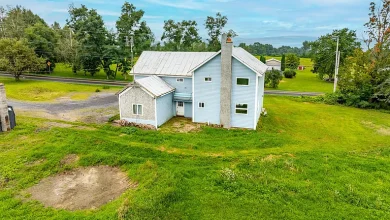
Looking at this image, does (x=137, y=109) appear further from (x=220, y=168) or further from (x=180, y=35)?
(x=180, y=35)

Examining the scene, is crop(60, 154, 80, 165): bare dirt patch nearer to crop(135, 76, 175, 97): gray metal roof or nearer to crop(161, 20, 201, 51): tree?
crop(135, 76, 175, 97): gray metal roof

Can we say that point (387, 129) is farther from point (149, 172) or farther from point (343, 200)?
point (149, 172)

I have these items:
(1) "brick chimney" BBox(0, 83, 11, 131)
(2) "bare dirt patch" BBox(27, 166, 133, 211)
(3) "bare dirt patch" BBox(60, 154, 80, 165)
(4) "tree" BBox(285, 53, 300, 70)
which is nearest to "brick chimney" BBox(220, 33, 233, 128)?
(2) "bare dirt patch" BBox(27, 166, 133, 211)

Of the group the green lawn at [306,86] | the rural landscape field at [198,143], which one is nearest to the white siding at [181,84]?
the rural landscape field at [198,143]

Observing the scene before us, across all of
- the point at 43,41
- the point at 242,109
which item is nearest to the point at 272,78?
the point at 242,109

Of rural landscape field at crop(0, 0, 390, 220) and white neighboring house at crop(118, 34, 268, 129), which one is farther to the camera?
white neighboring house at crop(118, 34, 268, 129)

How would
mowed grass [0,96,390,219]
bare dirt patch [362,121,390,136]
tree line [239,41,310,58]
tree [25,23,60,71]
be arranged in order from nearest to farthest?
mowed grass [0,96,390,219]
bare dirt patch [362,121,390,136]
tree [25,23,60,71]
tree line [239,41,310,58]

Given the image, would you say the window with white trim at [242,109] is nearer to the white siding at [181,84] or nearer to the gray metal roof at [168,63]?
the white siding at [181,84]
